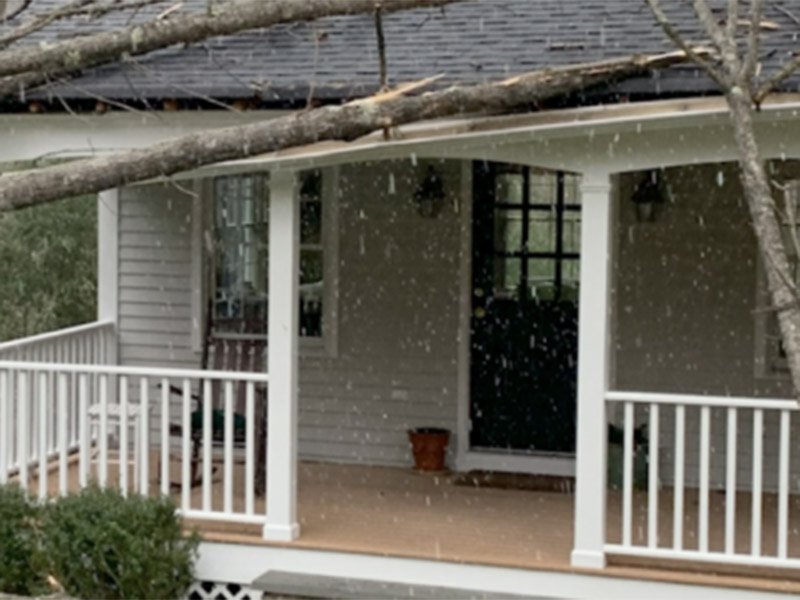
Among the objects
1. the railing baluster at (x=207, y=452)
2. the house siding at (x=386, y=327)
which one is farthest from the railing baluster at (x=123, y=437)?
the house siding at (x=386, y=327)

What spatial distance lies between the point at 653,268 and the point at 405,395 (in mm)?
2025

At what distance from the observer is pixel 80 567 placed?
25.3 feet

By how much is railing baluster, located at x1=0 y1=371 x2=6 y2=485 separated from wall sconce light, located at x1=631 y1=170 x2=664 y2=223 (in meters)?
4.24

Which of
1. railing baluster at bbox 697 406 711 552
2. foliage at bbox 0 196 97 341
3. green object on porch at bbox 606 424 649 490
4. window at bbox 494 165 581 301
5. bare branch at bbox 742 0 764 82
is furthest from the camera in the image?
foliage at bbox 0 196 97 341

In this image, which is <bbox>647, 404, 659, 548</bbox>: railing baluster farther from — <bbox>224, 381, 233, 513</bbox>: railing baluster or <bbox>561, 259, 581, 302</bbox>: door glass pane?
<bbox>561, 259, 581, 302</bbox>: door glass pane

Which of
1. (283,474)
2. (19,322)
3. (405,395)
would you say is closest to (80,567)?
(283,474)

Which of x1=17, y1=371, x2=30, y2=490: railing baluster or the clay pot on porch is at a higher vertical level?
x1=17, y1=371, x2=30, y2=490: railing baluster

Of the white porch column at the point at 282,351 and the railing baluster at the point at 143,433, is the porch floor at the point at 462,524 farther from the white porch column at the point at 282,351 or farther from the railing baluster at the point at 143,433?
the railing baluster at the point at 143,433

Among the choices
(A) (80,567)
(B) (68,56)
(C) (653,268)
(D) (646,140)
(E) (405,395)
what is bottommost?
(A) (80,567)

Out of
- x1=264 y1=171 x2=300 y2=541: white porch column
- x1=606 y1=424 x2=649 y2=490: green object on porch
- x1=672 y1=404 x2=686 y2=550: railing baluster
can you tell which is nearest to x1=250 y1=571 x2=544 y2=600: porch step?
x1=264 y1=171 x2=300 y2=541: white porch column

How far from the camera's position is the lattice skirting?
8.12 metres

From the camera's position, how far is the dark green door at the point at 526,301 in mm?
10070

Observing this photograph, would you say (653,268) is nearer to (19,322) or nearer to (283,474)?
(283,474)

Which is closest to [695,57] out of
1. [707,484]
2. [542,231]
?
[707,484]
